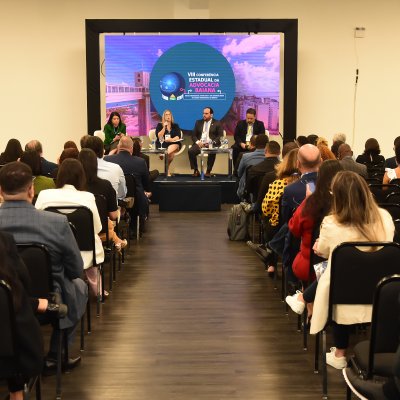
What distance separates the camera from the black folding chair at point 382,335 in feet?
9.87

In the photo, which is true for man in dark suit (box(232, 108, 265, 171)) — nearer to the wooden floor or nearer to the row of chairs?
the wooden floor

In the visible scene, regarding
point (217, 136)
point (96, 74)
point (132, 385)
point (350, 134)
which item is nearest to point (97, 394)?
point (132, 385)

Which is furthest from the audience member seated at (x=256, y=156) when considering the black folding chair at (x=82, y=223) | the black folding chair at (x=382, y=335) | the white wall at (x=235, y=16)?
the white wall at (x=235, y=16)

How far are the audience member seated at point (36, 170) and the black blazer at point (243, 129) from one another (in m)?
6.91

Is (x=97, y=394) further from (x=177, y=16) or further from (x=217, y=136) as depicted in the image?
(x=177, y=16)

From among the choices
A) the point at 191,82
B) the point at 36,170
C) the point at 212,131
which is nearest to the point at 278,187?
the point at 36,170

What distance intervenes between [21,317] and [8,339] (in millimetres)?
107

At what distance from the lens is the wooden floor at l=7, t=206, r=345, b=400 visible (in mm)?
4105

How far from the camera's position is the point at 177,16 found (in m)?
13.8

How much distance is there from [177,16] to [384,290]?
11470 millimetres

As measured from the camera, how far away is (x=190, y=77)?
1355cm

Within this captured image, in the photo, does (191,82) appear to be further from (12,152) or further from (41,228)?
(41,228)

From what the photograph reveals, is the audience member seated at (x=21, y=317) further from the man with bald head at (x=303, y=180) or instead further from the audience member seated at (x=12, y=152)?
the audience member seated at (x=12, y=152)

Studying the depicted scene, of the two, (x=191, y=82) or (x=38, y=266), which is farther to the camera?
(x=191, y=82)
